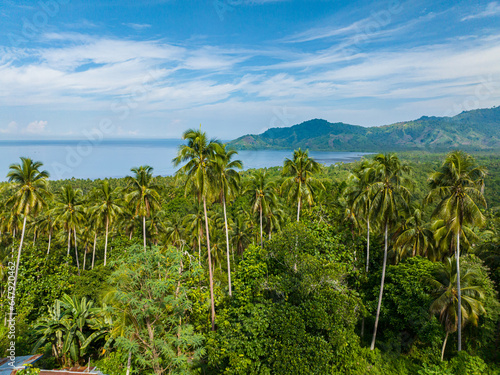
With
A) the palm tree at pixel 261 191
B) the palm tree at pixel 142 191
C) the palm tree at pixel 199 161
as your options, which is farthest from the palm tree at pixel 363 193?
the palm tree at pixel 142 191

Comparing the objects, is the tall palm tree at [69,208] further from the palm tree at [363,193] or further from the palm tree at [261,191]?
the palm tree at [363,193]

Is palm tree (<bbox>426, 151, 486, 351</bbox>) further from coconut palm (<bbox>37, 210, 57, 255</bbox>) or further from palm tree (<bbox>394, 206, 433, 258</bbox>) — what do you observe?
coconut palm (<bbox>37, 210, 57, 255</bbox>)

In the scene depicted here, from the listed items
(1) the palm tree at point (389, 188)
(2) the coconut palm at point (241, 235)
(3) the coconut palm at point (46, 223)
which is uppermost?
(1) the palm tree at point (389, 188)

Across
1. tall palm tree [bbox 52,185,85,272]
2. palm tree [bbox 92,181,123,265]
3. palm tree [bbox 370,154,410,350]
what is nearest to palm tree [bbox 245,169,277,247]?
palm tree [bbox 370,154,410,350]

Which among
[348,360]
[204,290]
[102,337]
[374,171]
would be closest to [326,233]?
[374,171]

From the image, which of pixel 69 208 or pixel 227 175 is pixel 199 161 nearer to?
pixel 227 175

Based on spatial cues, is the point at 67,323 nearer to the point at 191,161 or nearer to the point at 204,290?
the point at 204,290

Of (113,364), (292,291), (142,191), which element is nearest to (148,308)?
(292,291)
